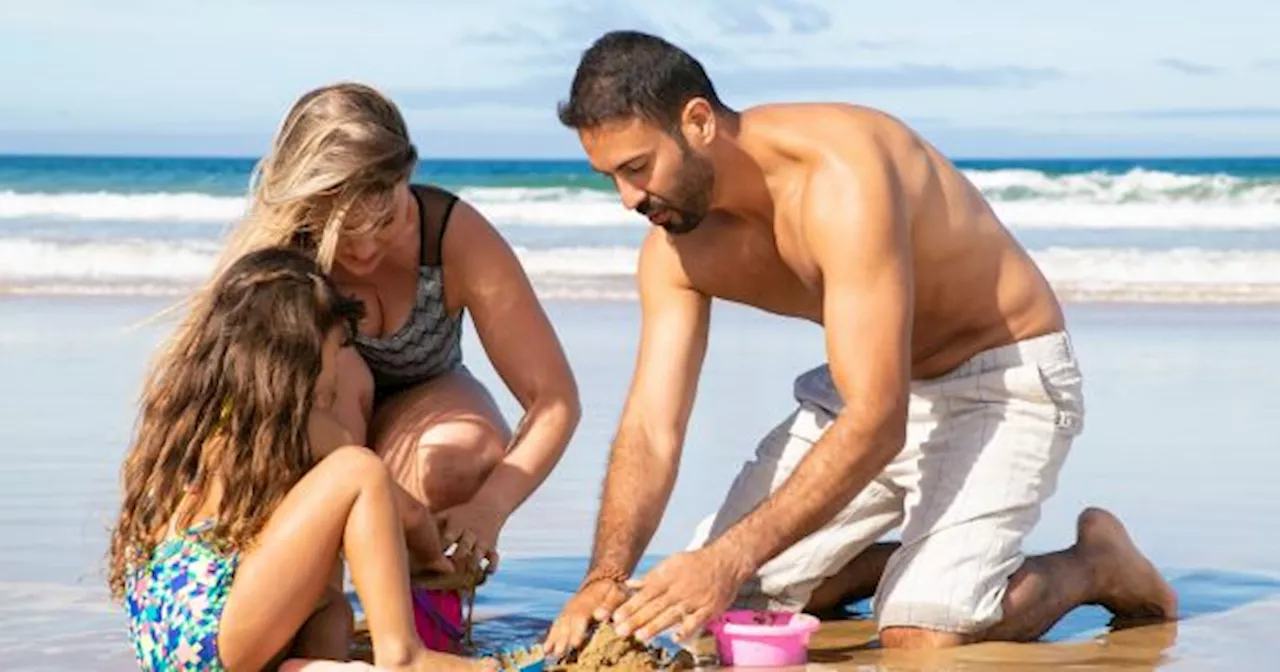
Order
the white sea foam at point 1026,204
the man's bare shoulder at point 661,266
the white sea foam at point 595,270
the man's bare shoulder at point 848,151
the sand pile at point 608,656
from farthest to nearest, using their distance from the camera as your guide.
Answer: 1. the white sea foam at point 1026,204
2. the white sea foam at point 595,270
3. the man's bare shoulder at point 661,266
4. the man's bare shoulder at point 848,151
5. the sand pile at point 608,656

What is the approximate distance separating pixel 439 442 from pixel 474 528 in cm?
37

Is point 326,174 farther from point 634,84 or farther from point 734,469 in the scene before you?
point 734,469

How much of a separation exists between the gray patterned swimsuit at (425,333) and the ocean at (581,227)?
390 inches

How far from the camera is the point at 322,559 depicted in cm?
452

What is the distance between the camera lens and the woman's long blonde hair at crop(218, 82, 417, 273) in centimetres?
518

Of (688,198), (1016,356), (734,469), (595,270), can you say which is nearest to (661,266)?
(688,198)

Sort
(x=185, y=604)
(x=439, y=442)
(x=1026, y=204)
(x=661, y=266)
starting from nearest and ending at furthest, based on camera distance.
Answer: (x=185, y=604) → (x=439, y=442) → (x=661, y=266) → (x=1026, y=204)

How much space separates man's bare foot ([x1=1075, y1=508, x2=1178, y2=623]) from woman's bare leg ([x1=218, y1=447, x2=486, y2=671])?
220 cm

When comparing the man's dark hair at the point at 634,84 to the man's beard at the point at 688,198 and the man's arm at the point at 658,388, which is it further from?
the man's arm at the point at 658,388

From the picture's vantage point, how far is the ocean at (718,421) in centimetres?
583

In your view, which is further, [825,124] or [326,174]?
[825,124]

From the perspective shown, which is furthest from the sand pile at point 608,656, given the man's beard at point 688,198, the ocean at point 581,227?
the ocean at point 581,227

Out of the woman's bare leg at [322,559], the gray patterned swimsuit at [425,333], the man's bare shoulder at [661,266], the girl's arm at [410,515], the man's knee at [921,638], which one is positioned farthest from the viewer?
the man's bare shoulder at [661,266]

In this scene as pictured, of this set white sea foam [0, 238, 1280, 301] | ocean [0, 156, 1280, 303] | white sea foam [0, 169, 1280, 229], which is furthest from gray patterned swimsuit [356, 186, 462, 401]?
white sea foam [0, 169, 1280, 229]
